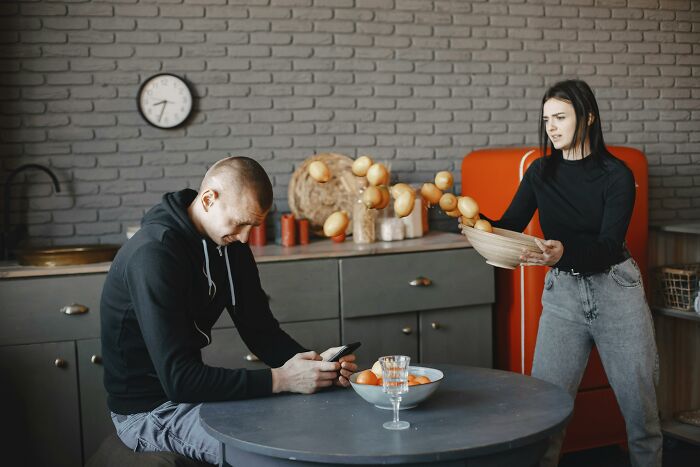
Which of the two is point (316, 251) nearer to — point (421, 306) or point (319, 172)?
point (319, 172)

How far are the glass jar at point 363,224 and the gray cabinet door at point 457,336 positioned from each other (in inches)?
18.8

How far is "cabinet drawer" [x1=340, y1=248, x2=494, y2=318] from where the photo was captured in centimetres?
382

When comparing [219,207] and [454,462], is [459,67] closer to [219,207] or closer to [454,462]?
[219,207]

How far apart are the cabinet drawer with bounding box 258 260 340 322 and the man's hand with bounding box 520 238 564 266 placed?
3.91 ft

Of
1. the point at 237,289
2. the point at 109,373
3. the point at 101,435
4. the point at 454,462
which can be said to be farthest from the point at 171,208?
the point at 101,435

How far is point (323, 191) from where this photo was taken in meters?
4.32

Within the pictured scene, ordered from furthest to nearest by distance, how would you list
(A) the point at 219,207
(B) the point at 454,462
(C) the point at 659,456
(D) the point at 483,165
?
(D) the point at 483,165
(C) the point at 659,456
(A) the point at 219,207
(B) the point at 454,462

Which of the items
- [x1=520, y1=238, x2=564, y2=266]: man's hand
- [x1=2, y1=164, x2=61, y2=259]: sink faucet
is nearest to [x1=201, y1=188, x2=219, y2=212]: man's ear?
[x1=520, y1=238, x2=564, y2=266]: man's hand

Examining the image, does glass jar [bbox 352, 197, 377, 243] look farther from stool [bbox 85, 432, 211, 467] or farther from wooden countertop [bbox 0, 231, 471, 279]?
stool [bbox 85, 432, 211, 467]

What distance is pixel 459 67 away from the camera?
4715mm

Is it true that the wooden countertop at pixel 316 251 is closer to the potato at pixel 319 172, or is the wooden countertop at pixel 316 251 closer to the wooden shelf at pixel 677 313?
the potato at pixel 319 172

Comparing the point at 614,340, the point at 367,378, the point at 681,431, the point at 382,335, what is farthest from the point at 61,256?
the point at 681,431

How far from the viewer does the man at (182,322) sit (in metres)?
2.22

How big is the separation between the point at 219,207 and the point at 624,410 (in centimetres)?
176
